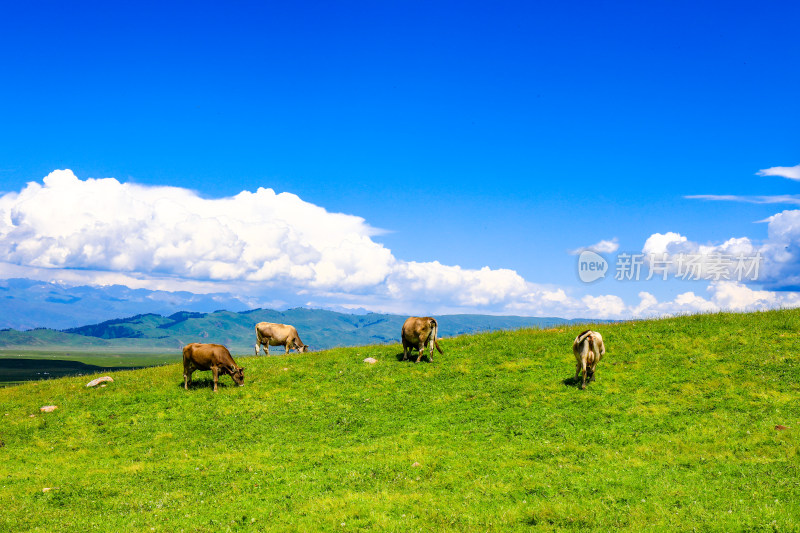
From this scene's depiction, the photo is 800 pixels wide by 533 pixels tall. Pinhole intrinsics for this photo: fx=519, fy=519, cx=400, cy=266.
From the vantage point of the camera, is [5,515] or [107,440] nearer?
[5,515]

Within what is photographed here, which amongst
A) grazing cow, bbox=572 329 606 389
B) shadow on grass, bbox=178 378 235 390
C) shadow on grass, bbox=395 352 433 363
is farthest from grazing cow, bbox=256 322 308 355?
grazing cow, bbox=572 329 606 389

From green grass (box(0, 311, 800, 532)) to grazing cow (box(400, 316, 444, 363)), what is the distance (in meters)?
1.16

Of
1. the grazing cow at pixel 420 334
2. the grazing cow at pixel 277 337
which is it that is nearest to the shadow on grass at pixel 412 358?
the grazing cow at pixel 420 334

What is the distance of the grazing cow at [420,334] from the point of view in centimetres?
3306

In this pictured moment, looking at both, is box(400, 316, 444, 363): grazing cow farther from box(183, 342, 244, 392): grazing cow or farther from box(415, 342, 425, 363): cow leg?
box(183, 342, 244, 392): grazing cow

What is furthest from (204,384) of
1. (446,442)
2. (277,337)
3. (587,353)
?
(587,353)

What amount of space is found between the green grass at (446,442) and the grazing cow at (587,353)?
95cm

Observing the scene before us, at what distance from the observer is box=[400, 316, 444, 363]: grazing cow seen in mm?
33062

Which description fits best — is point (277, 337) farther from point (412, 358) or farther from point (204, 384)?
point (412, 358)

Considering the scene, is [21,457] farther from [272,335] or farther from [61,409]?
[272,335]

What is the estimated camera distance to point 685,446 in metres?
18.2

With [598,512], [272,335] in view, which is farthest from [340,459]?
[272,335]

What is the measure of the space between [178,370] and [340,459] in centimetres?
2029

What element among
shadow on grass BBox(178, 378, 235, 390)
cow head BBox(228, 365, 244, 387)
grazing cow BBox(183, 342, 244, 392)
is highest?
grazing cow BBox(183, 342, 244, 392)
